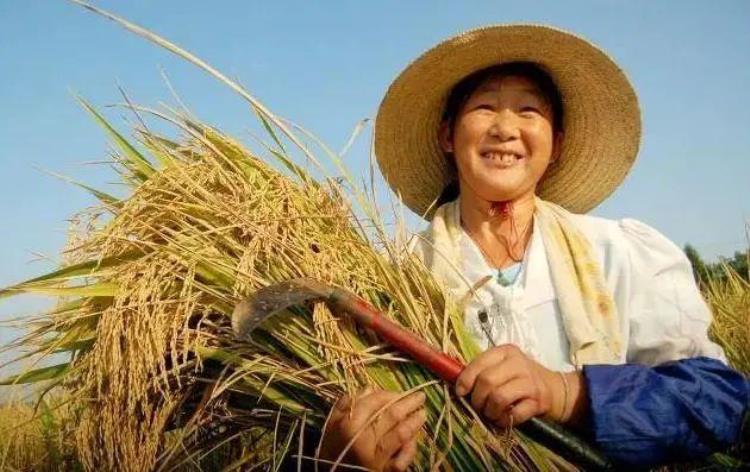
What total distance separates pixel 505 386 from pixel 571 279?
67cm

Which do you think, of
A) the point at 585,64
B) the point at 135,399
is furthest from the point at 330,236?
the point at 585,64

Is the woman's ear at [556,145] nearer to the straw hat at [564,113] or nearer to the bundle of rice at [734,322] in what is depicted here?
the straw hat at [564,113]

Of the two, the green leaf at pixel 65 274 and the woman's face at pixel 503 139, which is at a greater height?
the woman's face at pixel 503 139

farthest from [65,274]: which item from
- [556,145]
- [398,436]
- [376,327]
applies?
[556,145]

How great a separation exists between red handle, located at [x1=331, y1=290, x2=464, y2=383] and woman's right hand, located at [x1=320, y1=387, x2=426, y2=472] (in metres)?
0.08

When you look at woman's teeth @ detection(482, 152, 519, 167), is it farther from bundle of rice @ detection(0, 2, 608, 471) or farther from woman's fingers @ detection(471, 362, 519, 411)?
woman's fingers @ detection(471, 362, 519, 411)

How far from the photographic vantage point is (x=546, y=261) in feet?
7.26

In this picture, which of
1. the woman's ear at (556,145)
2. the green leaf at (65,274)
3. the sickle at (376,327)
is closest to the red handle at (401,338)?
the sickle at (376,327)

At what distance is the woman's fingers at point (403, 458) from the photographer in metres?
1.47

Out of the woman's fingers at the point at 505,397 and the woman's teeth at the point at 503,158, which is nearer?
the woman's fingers at the point at 505,397

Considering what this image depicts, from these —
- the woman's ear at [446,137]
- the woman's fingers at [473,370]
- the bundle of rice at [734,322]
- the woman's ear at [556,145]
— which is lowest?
the bundle of rice at [734,322]

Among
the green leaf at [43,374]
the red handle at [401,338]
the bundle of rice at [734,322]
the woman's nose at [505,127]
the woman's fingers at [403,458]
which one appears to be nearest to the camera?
the woman's fingers at [403,458]

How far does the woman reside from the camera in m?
1.65

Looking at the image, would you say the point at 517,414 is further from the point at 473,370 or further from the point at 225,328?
the point at 225,328
